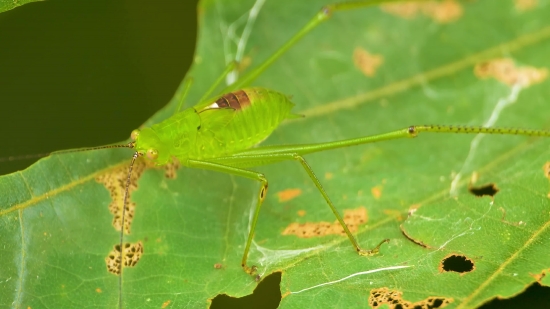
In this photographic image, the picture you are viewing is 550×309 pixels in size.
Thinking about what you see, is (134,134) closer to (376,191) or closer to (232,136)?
(232,136)

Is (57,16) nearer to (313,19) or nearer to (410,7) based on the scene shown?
(313,19)

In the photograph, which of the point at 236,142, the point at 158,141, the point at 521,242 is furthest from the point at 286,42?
the point at 521,242

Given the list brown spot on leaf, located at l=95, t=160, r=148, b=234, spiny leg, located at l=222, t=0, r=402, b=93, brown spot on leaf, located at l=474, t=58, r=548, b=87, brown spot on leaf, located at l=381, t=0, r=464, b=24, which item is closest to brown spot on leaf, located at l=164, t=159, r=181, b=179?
brown spot on leaf, located at l=95, t=160, r=148, b=234

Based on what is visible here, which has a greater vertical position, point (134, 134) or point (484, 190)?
point (134, 134)

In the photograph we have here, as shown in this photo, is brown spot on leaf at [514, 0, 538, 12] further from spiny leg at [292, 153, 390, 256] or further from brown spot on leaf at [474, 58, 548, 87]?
spiny leg at [292, 153, 390, 256]

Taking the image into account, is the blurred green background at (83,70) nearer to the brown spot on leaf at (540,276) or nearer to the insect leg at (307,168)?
the insect leg at (307,168)

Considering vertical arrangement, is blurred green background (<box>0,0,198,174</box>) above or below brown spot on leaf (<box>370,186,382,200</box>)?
above

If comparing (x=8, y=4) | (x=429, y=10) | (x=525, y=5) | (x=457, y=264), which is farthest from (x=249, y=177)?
(x=525, y=5)

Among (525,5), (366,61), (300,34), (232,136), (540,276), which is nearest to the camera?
(540,276)
